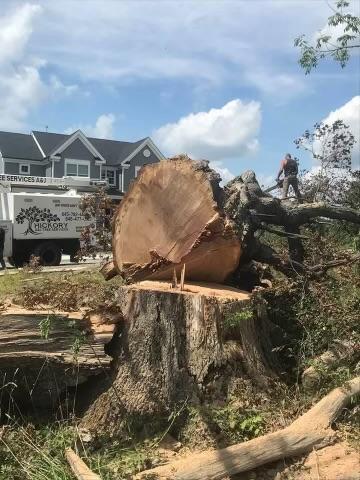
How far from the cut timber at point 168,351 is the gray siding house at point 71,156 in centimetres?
3043

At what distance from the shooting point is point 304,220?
561 centimetres

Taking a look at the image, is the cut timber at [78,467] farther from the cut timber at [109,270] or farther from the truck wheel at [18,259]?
the truck wheel at [18,259]

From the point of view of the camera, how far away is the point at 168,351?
395 cm

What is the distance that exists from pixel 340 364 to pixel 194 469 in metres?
1.46

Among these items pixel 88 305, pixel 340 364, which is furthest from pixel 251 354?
pixel 88 305

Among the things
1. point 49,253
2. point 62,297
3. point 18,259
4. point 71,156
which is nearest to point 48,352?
Answer: point 62,297

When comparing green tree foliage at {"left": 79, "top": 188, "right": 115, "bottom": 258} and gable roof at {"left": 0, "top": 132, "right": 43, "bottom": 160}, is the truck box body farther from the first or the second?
gable roof at {"left": 0, "top": 132, "right": 43, "bottom": 160}

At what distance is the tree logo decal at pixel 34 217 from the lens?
16.9 m

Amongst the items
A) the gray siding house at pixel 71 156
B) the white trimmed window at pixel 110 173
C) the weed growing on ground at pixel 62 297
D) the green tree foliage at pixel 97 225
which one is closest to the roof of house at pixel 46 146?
the gray siding house at pixel 71 156

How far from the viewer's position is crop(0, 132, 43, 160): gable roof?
1378 inches

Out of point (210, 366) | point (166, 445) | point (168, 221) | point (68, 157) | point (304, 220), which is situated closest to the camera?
point (166, 445)

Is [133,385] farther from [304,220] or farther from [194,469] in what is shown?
[304,220]

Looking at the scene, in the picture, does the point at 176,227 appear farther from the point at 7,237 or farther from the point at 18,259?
the point at 18,259

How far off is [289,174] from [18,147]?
30.0m
